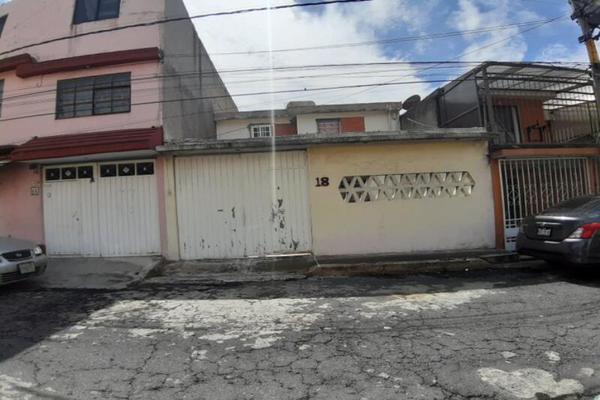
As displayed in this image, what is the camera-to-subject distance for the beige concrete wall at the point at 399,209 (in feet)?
31.4

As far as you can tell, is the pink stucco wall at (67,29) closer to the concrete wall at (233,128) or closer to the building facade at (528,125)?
the concrete wall at (233,128)

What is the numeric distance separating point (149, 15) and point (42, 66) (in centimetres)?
303

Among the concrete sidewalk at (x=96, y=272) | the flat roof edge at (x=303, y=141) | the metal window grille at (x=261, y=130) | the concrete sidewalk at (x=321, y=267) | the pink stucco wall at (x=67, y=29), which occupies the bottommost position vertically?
the concrete sidewalk at (x=321, y=267)

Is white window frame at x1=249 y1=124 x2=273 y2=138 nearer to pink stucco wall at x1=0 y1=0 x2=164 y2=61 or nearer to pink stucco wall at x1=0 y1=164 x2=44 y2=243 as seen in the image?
pink stucco wall at x1=0 y1=0 x2=164 y2=61

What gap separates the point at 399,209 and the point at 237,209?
389cm

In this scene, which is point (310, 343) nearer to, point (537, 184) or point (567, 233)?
point (567, 233)

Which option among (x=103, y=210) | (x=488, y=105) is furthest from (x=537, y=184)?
(x=103, y=210)

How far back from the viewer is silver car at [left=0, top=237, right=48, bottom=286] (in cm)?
666

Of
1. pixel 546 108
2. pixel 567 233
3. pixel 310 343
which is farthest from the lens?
pixel 546 108

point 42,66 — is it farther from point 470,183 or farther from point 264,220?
point 470,183

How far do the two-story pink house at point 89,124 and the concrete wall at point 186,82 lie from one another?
3.1 inches

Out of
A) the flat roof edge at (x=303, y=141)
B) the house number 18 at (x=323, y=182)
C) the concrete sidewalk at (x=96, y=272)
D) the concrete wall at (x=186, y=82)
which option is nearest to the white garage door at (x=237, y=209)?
the flat roof edge at (x=303, y=141)

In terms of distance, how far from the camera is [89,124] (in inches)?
389

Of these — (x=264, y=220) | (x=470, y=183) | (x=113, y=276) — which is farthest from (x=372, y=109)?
(x=113, y=276)
